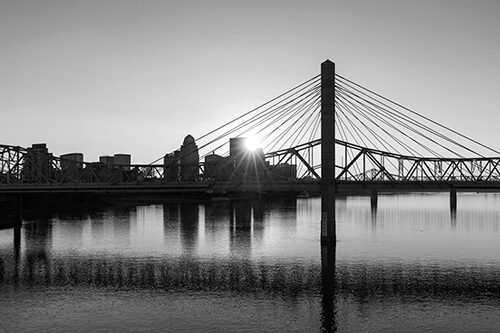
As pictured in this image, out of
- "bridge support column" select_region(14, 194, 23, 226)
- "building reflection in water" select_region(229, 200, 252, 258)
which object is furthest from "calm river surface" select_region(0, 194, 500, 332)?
"bridge support column" select_region(14, 194, 23, 226)

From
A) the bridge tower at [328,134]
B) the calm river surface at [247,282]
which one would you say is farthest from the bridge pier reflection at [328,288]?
the bridge tower at [328,134]

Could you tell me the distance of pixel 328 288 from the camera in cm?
5350

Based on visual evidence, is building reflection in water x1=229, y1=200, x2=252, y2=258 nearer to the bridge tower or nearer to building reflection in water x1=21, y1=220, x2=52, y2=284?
the bridge tower

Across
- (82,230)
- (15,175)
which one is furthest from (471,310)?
(15,175)

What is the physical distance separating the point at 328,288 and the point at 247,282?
8202 mm

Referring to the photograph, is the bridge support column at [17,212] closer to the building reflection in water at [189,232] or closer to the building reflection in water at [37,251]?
the building reflection in water at [37,251]

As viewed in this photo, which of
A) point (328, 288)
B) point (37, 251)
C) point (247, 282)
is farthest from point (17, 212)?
point (328, 288)

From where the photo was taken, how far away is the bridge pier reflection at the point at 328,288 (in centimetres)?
4178

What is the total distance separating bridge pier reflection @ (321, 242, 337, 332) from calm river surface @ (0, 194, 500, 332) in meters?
0.13

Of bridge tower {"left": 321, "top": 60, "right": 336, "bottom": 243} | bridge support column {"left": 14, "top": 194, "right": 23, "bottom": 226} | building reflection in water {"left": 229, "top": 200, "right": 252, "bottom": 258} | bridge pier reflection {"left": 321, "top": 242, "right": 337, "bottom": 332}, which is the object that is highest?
bridge tower {"left": 321, "top": 60, "right": 336, "bottom": 243}

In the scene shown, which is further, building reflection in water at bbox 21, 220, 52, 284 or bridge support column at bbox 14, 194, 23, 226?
bridge support column at bbox 14, 194, 23, 226

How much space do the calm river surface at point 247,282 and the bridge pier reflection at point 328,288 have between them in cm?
13

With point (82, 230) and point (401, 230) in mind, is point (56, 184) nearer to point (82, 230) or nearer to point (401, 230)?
point (82, 230)

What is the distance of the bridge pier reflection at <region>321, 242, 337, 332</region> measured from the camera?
4178cm
